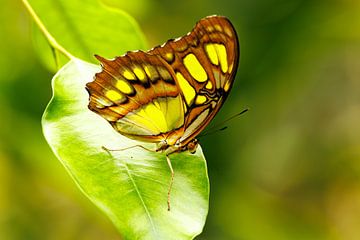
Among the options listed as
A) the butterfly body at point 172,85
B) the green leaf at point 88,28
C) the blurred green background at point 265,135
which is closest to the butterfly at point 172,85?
the butterfly body at point 172,85

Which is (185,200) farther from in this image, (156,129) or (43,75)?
(43,75)

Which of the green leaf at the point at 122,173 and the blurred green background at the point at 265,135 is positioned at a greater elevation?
the green leaf at the point at 122,173

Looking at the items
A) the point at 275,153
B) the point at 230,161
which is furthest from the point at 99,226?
the point at 275,153

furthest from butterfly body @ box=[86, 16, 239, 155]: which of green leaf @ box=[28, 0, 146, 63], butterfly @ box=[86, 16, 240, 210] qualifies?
green leaf @ box=[28, 0, 146, 63]

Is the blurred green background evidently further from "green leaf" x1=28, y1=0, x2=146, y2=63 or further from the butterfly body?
the butterfly body

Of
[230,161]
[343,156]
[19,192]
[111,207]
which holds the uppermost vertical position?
[111,207]

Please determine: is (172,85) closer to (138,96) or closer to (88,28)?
(138,96)

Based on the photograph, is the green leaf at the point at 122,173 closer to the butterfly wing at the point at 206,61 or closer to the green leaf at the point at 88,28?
the butterfly wing at the point at 206,61
